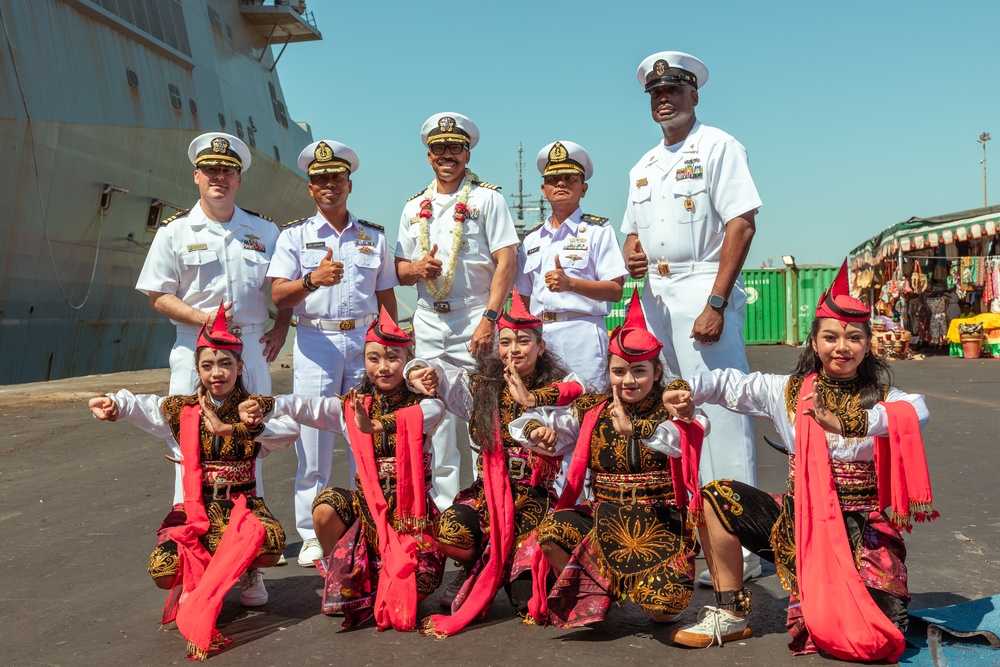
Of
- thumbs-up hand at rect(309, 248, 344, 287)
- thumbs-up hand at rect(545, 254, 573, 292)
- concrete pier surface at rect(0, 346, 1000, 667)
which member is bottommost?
concrete pier surface at rect(0, 346, 1000, 667)

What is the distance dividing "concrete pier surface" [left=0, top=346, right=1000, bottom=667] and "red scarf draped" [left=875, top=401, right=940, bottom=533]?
63 cm

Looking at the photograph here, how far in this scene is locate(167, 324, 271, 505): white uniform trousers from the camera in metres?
4.80

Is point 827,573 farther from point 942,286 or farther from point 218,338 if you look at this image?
point 942,286

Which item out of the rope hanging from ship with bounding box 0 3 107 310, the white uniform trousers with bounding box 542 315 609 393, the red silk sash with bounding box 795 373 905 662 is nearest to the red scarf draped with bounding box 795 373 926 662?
the red silk sash with bounding box 795 373 905 662

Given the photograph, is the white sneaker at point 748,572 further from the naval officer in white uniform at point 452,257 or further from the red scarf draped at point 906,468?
the naval officer in white uniform at point 452,257

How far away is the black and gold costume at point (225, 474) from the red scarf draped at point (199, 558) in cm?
4

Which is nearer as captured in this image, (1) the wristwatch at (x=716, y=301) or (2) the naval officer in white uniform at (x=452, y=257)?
(1) the wristwatch at (x=716, y=301)

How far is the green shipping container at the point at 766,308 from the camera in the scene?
2706 centimetres

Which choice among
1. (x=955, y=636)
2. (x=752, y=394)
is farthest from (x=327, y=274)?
(x=955, y=636)

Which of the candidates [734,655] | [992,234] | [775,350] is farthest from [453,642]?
[775,350]

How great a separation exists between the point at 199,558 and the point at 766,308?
82.3 feet

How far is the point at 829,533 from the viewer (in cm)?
326

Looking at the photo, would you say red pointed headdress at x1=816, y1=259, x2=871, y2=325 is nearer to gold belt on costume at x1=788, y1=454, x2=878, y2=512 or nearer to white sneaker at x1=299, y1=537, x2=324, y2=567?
gold belt on costume at x1=788, y1=454, x2=878, y2=512

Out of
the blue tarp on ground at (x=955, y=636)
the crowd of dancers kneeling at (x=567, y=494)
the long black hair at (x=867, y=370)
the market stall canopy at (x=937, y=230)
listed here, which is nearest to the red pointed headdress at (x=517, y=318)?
the crowd of dancers kneeling at (x=567, y=494)
